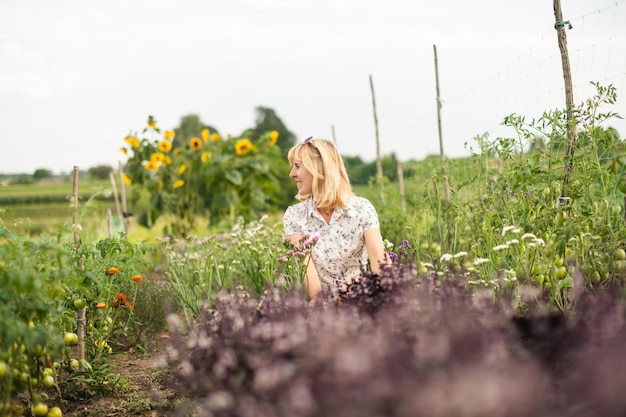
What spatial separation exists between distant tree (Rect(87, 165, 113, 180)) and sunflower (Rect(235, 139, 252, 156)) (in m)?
5.18

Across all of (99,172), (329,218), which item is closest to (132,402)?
(329,218)

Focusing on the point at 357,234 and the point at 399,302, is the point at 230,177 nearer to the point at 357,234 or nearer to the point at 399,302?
the point at 357,234

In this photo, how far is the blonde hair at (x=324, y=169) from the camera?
3.46 m

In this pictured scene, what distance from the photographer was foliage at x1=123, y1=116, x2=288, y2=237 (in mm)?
8148

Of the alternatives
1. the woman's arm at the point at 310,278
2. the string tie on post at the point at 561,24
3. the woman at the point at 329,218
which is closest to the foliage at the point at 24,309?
the woman's arm at the point at 310,278

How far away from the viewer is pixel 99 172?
1260cm

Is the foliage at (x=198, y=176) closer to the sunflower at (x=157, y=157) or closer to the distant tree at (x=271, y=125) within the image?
the sunflower at (x=157, y=157)

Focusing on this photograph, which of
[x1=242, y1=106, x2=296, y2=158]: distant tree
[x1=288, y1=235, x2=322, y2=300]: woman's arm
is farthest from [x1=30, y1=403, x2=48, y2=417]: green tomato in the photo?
[x1=242, y1=106, x2=296, y2=158]: distant tree

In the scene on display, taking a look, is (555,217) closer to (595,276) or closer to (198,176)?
(595,276)

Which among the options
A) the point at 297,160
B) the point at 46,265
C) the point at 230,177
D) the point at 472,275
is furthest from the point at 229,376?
the point at 230,177

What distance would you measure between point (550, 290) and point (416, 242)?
0.88 metres

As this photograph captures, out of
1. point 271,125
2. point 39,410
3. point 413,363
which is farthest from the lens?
point 271,125

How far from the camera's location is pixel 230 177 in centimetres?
812

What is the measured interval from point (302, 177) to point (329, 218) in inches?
11.9
